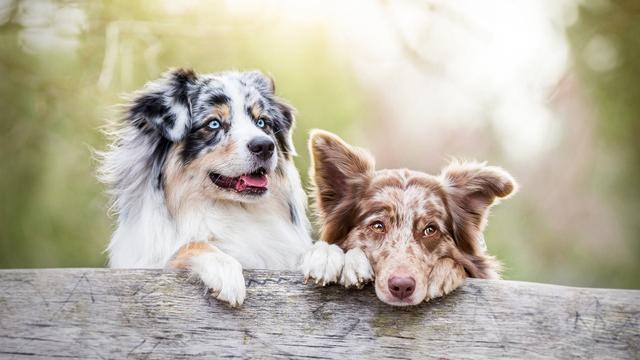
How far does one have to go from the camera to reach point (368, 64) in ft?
8.24

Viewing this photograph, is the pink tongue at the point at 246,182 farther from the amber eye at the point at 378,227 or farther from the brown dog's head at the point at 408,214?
the amber eye at the point at 378,227

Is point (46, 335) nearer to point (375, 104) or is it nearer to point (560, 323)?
point (375, 104)

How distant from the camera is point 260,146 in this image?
83.7 inches

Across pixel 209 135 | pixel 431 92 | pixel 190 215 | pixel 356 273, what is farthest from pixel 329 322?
pixel 431 92

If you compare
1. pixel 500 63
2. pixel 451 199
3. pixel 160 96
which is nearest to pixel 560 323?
pixel 451 199

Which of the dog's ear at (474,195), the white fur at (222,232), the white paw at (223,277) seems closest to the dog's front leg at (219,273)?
the white paw at (223,277)

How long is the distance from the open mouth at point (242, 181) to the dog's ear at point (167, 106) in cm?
19

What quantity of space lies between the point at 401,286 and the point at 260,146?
0.63m

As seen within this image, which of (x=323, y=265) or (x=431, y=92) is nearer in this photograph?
(x=323, y=265)

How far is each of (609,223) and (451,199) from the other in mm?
682

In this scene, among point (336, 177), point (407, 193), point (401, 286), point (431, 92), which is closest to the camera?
point (401, 286)

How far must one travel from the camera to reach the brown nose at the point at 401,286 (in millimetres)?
1924

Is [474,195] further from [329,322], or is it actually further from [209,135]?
[209,135]

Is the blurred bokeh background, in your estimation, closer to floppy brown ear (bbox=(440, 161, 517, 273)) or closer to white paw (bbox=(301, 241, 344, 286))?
floppy brown ear (bbox=(440, 161, 517, 273))
